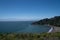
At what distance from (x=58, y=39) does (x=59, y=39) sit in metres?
0.07

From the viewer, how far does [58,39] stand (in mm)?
9336

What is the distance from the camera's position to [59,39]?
933 centimetres
